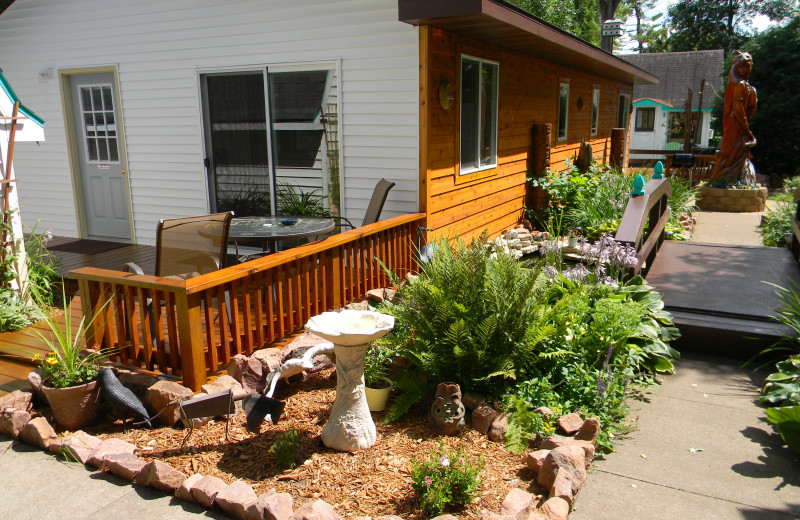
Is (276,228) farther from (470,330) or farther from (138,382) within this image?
(470,330)

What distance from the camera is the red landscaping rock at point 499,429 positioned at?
Result: 10.2ft

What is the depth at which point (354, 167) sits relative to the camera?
19.9ft

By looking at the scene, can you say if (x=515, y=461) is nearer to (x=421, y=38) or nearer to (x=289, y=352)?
(x=289, y=352)

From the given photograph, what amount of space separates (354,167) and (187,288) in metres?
3.11

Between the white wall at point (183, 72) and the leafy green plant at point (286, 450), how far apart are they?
3.24 meters

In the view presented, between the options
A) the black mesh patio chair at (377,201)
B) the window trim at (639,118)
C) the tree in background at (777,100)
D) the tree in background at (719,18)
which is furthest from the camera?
the tree in background at (719,18)

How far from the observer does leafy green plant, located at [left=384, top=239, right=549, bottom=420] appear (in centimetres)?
334

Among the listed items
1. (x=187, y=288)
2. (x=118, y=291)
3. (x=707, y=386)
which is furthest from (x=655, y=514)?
(x=118, y=291)

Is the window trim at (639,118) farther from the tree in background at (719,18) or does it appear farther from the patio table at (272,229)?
the patio table at (272,229)

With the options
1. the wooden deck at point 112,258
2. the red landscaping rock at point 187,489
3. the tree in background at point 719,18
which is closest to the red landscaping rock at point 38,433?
the red landscaping rock at point 187,489

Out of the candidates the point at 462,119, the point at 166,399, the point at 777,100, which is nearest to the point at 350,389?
the point at 166,399

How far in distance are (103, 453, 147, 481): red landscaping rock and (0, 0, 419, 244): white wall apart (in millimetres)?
3549

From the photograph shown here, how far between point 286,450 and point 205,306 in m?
1.13

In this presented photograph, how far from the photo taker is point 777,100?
632 inches
